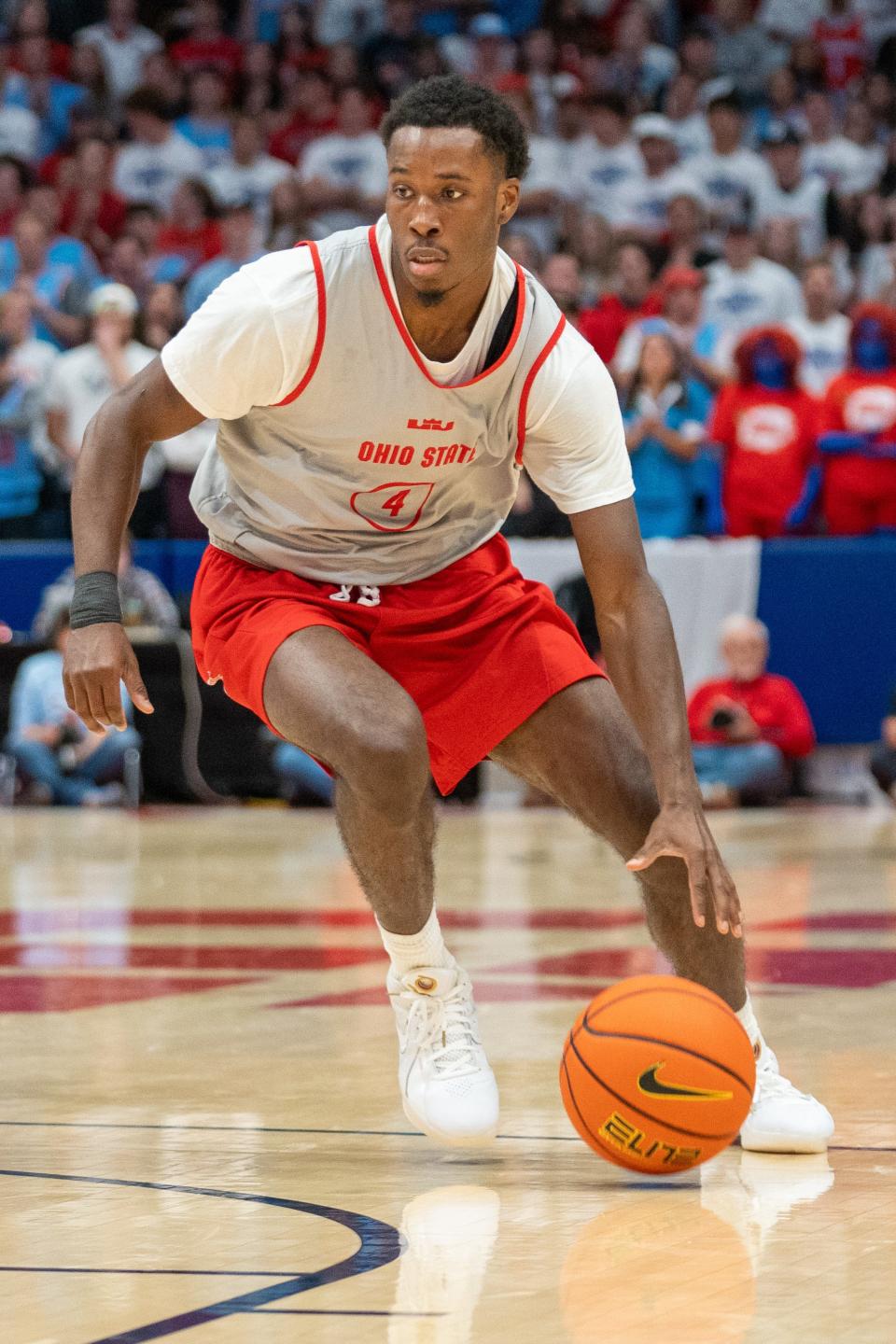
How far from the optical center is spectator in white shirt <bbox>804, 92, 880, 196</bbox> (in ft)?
50.4

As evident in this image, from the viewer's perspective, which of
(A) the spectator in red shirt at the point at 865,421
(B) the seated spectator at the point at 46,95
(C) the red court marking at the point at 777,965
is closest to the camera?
(C) the red court marking at the point at 777,965

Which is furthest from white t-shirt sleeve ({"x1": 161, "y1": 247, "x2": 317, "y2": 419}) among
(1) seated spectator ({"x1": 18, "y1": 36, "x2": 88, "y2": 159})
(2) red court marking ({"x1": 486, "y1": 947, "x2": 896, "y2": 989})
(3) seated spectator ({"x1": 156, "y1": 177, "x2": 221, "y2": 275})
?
Answer: (1) seated spectator ({"x1": 18, "y1": 36, "x2": 88, "y2": 159})

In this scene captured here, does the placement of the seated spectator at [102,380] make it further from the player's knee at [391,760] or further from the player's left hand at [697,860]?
the player's left hand at [697,860]

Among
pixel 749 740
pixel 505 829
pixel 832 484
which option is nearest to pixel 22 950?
pixel 505 829

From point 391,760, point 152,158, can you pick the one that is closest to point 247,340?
point 391,760

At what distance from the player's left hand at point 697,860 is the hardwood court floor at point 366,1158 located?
1.54 feet

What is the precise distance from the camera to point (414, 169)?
4121 millimetres

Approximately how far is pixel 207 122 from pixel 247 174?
31.0 inches

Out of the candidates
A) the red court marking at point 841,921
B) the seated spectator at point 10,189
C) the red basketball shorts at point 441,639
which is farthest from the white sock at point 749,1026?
the seated spectator at point 10,189

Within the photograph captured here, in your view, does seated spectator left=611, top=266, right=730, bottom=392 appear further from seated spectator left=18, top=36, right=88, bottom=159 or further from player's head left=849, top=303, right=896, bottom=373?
seated spectator left=18, top=36, right=88, bottom=159

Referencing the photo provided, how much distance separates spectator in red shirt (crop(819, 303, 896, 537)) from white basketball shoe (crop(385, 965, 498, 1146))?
8.50 m

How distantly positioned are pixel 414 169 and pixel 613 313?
31.3 feet

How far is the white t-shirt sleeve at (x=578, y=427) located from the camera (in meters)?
4.36

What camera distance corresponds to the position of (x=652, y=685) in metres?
4.23
